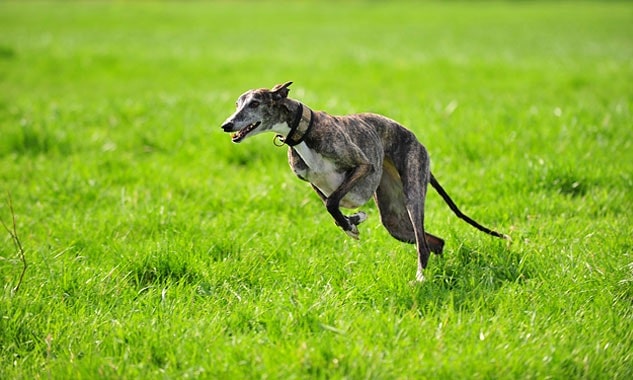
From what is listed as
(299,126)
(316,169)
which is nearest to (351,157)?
(316,169)

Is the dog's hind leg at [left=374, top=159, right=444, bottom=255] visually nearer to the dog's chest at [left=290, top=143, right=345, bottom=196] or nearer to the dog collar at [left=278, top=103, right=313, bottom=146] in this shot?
the dog's chest at [left=290, top=143, right=345, bottom=196]

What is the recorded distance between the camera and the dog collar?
4625mm

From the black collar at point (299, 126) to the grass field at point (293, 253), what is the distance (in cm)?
99

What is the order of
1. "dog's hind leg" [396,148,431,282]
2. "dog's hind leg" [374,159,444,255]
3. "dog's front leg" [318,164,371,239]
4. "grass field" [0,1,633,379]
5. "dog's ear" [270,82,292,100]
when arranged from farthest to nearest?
"dog's hind leg" [374,159,444,255]
"dog's hind leg" [396,148,431,282]
"dog's front leg" [318,164,371,239]
"dog's ear" [270,82,292,100]
"grass field" [0,1,633,379]

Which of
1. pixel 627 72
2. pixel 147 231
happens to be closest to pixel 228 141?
pixel 147 231

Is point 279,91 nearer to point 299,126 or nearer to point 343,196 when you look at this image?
point 299,126

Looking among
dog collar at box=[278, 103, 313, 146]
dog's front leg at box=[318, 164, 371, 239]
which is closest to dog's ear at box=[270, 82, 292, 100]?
dog collar at box=[278, 103, 313, 146]

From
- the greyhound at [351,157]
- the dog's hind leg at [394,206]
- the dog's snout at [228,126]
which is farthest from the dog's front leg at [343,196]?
the dog's snout at [228,126]

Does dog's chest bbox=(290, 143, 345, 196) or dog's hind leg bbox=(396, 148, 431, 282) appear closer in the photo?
dog's chest bbox=(290, 143, 345, 196)

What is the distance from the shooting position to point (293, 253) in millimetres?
5516

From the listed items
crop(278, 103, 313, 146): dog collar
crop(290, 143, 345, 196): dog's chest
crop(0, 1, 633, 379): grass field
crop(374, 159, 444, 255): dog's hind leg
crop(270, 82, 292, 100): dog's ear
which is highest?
crop(270, 82, 292, 100): dog's ear

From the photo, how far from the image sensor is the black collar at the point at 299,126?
4625 mm

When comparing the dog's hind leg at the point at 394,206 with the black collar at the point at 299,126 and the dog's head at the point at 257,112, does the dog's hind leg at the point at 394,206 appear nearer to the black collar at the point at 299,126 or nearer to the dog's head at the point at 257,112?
the black collar at the point at 299,126

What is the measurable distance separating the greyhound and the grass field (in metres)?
0.34
